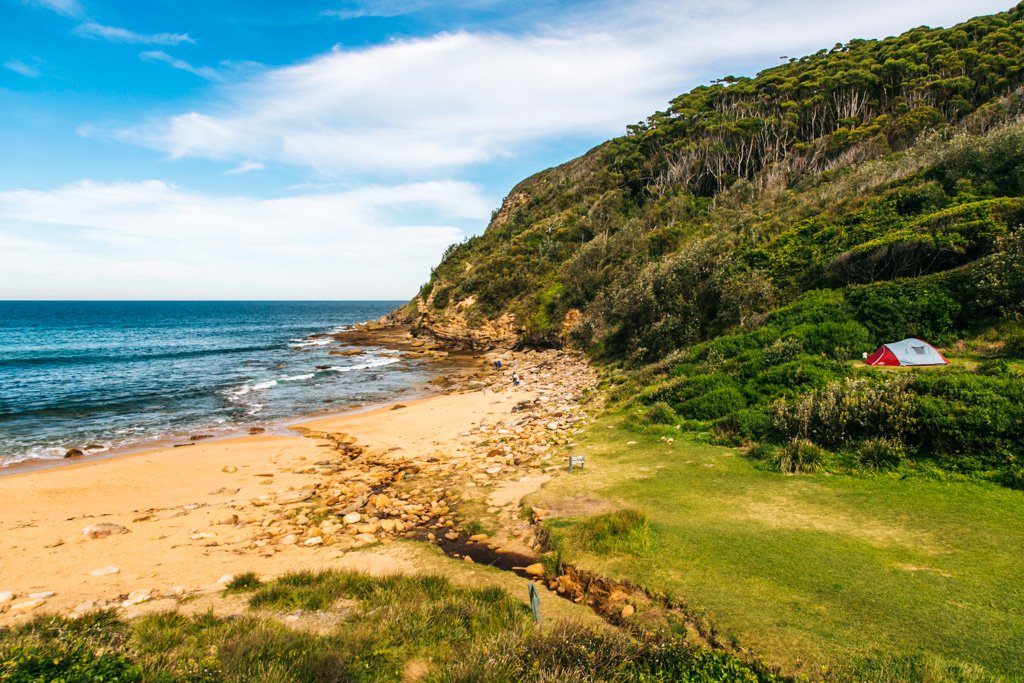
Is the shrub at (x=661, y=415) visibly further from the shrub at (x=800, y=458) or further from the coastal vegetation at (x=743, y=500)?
the shrub at (x=800, y=458)

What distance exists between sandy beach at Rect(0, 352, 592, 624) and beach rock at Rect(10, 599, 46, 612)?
0.09 ft

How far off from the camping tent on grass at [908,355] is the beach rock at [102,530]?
2159cm

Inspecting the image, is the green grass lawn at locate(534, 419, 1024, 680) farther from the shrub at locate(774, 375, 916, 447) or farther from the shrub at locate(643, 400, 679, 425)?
the shrub at locate(643, 400, 679, 425)

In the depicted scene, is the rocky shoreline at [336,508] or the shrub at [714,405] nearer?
the rocky shoreline at [336,508]

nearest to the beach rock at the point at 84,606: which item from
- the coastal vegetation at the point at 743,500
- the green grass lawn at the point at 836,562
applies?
the coastal vegetation at the point at 743,500

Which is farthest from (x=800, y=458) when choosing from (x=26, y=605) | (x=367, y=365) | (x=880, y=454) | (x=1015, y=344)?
(x=367, y=365)

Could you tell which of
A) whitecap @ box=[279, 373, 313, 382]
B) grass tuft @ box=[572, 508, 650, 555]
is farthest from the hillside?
whitecap @ box=[279, 373, 313, 382]

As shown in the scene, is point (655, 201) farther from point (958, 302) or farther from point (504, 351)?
point (958, 302)

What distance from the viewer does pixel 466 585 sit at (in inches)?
284

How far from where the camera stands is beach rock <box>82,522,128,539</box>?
1045 centimetres

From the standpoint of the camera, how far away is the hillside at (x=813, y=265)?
37.7 feet

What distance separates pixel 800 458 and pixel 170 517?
15.3 metres

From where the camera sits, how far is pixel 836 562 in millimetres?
6930

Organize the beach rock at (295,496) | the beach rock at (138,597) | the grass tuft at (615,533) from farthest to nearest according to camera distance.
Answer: the beach rock at (295,496) < the grass tuft at (615,533) < the beach rock at (138,597)
